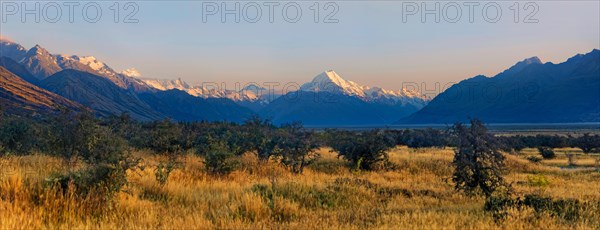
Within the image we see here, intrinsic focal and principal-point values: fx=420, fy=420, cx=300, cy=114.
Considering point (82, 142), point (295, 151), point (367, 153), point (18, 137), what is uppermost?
point (82, 142)

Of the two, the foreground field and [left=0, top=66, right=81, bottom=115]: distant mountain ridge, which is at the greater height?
[left=0, top=66, right=81, bottom=115]: distant mountain ridge

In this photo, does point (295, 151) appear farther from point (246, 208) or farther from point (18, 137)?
point (18, 137)

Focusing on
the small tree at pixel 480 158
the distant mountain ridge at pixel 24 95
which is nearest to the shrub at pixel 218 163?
the small tree at pixel 480 158

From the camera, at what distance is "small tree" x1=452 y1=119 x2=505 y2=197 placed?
13.0 metres

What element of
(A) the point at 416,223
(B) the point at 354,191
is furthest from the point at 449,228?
(B) the point at 354,191

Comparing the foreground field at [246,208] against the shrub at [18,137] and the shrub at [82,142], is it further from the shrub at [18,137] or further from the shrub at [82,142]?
the shrub at [18,137]

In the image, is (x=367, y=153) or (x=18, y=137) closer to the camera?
(x=18, y=137)

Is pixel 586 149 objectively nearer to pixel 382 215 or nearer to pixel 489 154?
pixel 489 154

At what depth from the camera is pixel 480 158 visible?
13.3 m

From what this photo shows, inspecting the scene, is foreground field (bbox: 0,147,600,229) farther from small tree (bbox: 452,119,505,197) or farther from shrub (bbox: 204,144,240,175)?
shrub (bbox: 204,144,240,175)

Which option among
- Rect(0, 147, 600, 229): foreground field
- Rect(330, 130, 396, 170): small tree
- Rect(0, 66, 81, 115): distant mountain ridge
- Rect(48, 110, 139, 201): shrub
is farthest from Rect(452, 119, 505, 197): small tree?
Result: Rect(0, 66, 81, 115): distant mountain ridge

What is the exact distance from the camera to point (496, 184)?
13.1 metres

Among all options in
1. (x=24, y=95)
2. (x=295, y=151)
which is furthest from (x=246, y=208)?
(x=24, y=95)

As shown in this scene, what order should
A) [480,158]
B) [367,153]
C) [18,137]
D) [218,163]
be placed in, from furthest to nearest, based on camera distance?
[367,153], [18,137], [218,163], [480,158]
